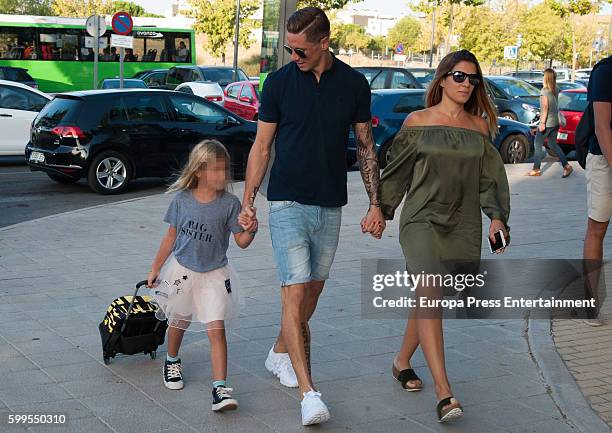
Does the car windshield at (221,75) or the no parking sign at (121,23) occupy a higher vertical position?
the no parking sign at (121,23)

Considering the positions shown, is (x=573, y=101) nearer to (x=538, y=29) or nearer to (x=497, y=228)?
(x=497, y=228)

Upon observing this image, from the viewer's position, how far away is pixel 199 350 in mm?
5770

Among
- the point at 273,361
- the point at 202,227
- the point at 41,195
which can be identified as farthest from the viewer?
the point at 41,195

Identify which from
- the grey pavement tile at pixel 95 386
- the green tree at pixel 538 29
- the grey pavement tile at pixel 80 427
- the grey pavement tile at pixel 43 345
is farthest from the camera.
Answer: the green tree at pixel 538 29

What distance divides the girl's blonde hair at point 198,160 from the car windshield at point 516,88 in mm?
20768

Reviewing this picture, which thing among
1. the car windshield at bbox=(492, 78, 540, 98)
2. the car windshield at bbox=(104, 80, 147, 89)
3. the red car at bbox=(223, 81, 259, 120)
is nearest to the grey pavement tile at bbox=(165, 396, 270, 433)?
the red car at bbox=(223, 81, 259, 120)

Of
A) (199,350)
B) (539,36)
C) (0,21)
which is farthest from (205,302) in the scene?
(539,36)

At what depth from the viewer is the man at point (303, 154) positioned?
4.62m

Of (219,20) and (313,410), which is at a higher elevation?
(219,20)

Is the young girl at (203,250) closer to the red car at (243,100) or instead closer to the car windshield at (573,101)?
the car windshield at (573,101)

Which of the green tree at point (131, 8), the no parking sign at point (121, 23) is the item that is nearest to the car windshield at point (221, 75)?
the no parking sign at point (121, 23)

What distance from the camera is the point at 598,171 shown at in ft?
20.5

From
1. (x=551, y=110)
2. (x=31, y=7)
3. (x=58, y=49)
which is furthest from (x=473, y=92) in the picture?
(x=31, y=7)

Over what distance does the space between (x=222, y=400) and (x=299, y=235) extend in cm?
88
